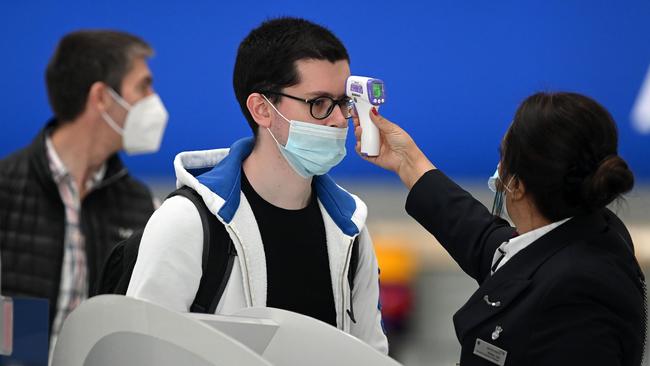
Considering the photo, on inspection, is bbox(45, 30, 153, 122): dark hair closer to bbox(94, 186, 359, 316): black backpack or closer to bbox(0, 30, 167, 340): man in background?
bbox(0, 30, 167, 340): man in background

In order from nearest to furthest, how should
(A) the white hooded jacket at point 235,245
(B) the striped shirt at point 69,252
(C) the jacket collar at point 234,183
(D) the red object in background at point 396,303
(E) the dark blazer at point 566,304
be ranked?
(E) the dark blazer at point 566,304 → (A) the white hooded jacket at point 235,245 → (C) the jacket collar at point 234,183 → (B) the striped shirt at point 69,252 → (D) the red object in background at point 396,303

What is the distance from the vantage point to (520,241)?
2213 millimetres

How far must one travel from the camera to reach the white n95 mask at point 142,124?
15.2 ft

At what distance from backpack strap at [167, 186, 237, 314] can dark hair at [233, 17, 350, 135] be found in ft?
1.09

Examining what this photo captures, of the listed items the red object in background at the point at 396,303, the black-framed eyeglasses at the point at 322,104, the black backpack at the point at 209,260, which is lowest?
the red object in background at the point at 396,303

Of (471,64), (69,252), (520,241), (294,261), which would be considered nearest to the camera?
(520,241)

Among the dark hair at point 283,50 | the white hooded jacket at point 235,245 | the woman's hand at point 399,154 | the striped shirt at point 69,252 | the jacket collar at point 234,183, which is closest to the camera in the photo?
the white hooded jacket at point 235,245

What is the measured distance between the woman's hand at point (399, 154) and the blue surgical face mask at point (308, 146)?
12cm

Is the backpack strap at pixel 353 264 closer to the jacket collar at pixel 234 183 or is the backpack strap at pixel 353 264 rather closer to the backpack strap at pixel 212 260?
the jacket collar at pixel 234 183

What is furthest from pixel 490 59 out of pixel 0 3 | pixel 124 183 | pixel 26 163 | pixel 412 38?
pixel 0 3

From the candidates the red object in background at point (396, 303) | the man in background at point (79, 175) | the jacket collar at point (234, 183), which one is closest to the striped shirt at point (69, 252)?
the man in background at point (79, 175)

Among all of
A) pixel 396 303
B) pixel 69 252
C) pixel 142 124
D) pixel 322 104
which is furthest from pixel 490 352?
pixel 142 124

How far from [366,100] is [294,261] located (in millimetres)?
378

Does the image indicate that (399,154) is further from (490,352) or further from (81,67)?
(81,67)
